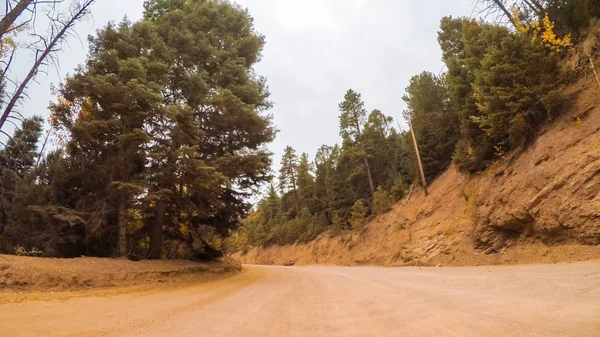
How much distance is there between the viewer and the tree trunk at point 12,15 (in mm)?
7675

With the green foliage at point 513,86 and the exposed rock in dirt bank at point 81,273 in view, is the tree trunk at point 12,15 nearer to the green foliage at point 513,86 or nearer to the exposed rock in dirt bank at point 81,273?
the exposed rock in dirt bank at point 81,273

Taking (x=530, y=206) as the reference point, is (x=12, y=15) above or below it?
above

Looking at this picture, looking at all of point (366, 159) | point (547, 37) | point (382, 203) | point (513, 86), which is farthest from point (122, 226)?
point (366, 159)

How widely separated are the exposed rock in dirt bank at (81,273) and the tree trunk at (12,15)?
573cm

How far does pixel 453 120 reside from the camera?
86.8 feet

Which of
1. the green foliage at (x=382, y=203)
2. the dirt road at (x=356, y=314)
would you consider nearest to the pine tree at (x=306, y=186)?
the green foliage at (x=382, y=203)

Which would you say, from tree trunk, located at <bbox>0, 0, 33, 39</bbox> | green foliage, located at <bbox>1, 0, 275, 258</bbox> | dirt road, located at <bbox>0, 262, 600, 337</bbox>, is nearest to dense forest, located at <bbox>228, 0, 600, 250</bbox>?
green foliage, located at <bbox>1, 0, 275, 258</bbox>

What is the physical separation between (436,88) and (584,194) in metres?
22.0

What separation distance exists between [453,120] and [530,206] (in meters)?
15.0

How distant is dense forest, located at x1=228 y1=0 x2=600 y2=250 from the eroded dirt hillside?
1150 millimetres

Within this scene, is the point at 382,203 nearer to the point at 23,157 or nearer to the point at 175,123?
the point at 175,123

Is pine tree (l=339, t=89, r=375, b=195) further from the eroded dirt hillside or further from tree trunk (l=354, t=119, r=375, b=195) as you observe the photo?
the eroded dirt hillside

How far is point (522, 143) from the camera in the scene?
15.7 metres

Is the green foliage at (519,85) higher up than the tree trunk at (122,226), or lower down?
higher up
